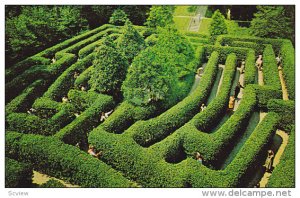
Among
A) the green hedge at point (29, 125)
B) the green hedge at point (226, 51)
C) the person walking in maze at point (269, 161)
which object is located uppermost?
the green hedge at point (226, 51)

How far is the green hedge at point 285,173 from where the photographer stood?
15.5 metres

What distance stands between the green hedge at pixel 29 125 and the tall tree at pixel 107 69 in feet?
19.8

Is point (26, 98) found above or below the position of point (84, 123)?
below

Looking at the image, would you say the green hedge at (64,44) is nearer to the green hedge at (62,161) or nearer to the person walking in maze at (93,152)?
the green hedge at (62,161)

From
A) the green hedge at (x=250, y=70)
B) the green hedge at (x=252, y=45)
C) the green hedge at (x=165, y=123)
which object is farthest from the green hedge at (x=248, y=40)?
the green hedge at (x=165, y=123)

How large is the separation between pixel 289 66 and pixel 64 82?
2163cm

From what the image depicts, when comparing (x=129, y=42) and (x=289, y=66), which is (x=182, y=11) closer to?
(x=129, y=42)

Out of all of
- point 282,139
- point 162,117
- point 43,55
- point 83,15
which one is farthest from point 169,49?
point 83,15

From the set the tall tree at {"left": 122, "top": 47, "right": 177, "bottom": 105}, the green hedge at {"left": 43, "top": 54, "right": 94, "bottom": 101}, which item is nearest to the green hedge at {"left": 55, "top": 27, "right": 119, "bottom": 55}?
the green hedge at {"left": 43, "top": 54, "right": 94, "bottom": 101}

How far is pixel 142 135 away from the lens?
19656 mm

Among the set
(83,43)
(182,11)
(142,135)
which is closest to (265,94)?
(142,135)

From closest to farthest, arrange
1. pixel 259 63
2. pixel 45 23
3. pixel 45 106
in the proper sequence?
1. pixel 45 106
2. pixel 259 63
3. pixel 45 23

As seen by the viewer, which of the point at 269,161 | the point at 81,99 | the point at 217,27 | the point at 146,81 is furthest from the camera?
the point at 217,27

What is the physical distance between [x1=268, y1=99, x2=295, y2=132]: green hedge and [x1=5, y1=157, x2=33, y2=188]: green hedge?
17.7m
